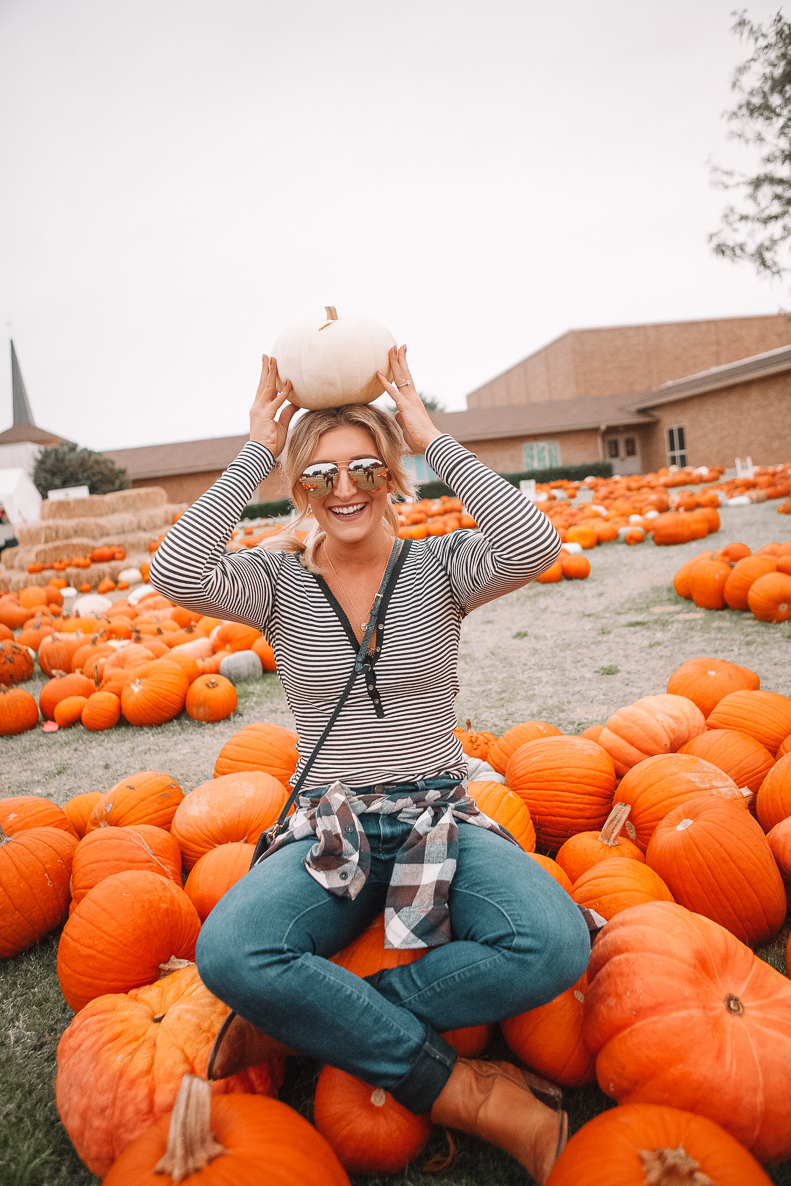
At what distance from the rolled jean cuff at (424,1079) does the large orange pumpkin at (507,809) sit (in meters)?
0.87

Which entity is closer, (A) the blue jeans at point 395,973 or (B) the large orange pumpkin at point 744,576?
(A) the blue jeans at point 395,973

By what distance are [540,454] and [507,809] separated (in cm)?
2720

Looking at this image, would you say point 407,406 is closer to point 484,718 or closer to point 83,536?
point 484,718

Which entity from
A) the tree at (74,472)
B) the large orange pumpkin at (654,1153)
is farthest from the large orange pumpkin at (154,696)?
the tree at (74,472)

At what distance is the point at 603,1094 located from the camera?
1.54 metres

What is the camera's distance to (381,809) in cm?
172

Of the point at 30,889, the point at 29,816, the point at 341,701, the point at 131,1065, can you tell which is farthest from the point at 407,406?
the point at 29,816

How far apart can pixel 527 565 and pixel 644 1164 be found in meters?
1.23

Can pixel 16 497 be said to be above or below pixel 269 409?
above

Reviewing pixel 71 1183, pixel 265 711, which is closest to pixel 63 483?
pixel 265 711

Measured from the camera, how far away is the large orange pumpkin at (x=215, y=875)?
2.07 m

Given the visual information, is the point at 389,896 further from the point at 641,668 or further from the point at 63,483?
the point at 63,483

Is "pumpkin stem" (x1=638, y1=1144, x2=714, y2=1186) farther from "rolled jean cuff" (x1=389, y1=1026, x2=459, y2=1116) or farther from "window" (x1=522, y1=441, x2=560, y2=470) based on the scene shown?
"window" (x1=522, y1=441, x2=560, y2=470)

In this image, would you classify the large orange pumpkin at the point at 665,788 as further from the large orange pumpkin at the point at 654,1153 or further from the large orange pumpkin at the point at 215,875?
the large orange pumpkin at the point at 215,875
